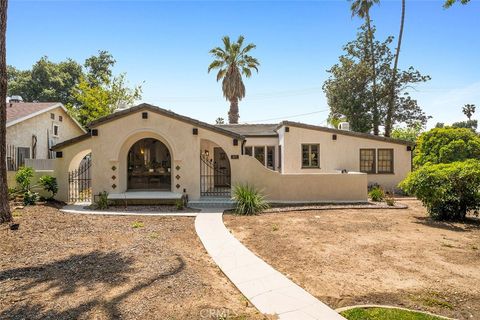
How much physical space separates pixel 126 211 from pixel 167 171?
383cm

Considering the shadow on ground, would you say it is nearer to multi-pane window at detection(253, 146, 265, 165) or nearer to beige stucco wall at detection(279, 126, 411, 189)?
beige stucco wall at detection(279, 126, 411, 189)

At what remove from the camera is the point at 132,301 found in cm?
439

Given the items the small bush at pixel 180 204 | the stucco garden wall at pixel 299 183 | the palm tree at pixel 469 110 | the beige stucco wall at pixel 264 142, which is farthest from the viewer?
the palm tree at pixel 469 110

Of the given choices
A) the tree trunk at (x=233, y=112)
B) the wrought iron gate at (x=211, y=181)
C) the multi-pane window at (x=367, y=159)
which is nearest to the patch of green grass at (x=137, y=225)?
the wrought iron gate at (x=211, y=181)

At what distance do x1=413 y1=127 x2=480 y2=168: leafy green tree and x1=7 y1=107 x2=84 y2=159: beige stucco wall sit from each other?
1128 inches

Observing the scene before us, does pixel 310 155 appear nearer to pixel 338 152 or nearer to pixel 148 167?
pixel 338 152

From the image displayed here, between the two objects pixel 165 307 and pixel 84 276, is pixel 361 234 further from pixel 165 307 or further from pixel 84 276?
pixel 84 276

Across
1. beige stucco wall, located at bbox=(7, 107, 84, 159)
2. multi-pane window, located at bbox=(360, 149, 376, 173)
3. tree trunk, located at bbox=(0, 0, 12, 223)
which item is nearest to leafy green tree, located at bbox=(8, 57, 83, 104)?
beige stucco wall, located at bbox=(7, 107, 84, 159)

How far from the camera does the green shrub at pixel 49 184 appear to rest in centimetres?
1323

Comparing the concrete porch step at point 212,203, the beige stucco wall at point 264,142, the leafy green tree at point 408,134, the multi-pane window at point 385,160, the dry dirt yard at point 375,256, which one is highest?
the leafy green tree at point 408,134

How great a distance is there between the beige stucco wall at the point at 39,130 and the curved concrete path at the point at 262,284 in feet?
55.2

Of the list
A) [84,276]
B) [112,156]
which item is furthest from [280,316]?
[112,156]

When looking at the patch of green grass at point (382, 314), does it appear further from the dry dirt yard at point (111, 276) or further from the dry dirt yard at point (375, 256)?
the dry dirt yard at point (111, 276)

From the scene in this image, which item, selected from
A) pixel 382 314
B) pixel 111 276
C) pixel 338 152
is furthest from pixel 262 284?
pixel 338 152
